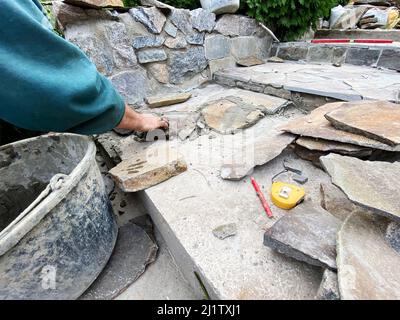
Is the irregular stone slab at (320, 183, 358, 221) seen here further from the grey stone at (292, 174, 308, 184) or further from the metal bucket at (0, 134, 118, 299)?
the metal bucket at (0, 134, 118, 299)

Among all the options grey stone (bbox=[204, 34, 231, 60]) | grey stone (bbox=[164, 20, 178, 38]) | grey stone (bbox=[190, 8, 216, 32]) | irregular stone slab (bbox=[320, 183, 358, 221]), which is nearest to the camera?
irregular stone slab (bbox=[320, 183, 358, 221])

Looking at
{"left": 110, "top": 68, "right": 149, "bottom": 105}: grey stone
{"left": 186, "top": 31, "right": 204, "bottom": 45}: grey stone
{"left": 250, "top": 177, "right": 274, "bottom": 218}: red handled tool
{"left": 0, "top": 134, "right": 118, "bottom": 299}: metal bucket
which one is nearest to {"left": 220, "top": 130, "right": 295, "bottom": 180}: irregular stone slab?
{"left": 250, "top": 177, "right": 274, "bottom": 218}: red handled tool

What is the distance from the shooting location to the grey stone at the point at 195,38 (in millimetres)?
2252

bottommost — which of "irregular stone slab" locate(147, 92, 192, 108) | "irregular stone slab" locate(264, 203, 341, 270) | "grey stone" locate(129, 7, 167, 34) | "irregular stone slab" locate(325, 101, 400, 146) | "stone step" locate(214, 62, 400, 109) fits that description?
"irregular stone slab" locate(147, 92, 192, 108)

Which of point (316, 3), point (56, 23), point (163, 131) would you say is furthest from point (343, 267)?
point (316, 3)

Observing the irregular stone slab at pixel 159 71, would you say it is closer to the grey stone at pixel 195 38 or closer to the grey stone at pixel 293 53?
the grey stone at pixel 195 38

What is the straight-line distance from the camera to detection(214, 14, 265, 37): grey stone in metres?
2.41

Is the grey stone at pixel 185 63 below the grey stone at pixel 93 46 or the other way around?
below

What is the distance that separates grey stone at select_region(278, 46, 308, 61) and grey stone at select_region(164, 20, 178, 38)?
1278 mm

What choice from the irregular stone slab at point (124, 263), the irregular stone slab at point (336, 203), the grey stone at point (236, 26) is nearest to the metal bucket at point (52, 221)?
the irregular stone slab at point (124, 263)

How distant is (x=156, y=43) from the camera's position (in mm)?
2104

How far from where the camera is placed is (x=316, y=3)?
8.12 feet

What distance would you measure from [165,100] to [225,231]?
4.58ft

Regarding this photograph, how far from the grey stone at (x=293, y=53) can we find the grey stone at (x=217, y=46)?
657 millimetres
